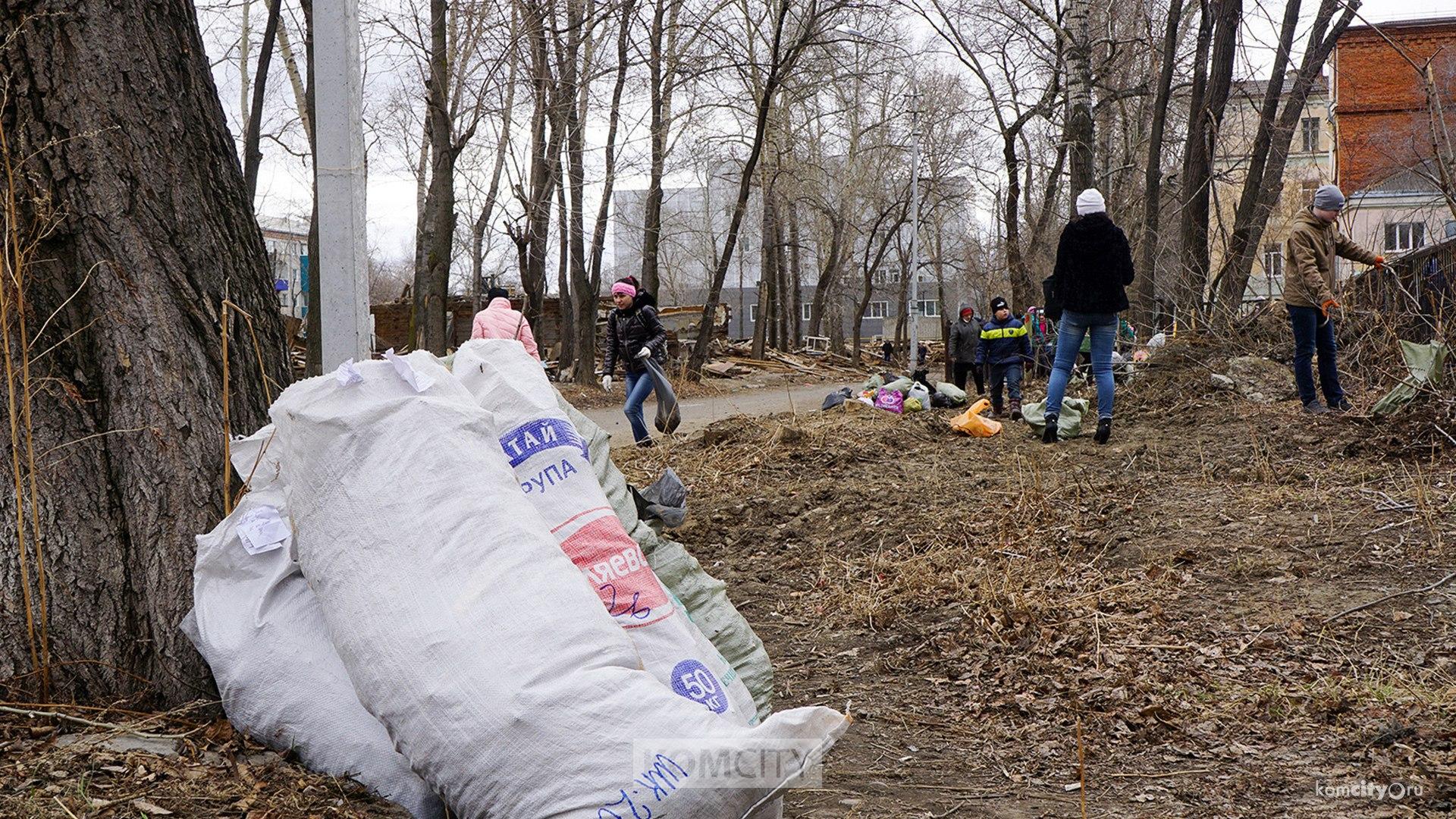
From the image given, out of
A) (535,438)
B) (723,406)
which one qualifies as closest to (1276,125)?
(723,406)

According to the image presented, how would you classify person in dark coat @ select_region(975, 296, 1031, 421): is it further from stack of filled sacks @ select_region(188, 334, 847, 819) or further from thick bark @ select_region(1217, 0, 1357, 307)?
stack of filled sacks @ select_region(188, 334, 847, 819)

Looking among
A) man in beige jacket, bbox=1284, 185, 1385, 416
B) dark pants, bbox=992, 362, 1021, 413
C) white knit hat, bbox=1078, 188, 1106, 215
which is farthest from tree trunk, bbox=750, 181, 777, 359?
man in beige jacket, bbox=1284, 185, 1385, 416

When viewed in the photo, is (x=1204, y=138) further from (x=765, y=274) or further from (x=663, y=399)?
(x=765, y=274)

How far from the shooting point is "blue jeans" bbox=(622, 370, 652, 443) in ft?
33.6

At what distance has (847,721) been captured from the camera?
2156mm

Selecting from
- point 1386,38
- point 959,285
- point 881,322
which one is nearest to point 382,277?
point 881,322

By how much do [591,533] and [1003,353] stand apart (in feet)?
33.3

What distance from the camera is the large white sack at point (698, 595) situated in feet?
10.3

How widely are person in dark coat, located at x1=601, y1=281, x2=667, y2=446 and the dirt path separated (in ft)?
5.13

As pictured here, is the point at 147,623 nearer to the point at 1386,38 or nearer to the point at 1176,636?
the point at 1176,636

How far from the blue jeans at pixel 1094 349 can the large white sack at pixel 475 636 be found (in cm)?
638

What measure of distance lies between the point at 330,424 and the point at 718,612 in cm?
122

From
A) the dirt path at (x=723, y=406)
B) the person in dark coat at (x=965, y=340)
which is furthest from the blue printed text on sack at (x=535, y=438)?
the person in dark coat at (x=965, y=340)

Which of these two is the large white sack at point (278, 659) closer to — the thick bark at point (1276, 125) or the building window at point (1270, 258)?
the building window at point (1270, 258)
